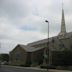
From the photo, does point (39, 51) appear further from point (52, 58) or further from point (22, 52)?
point (52, 58)

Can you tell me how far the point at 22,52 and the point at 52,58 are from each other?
77.6 ft

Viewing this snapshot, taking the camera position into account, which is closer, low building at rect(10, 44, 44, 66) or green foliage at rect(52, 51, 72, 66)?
green foliage at rect(52, 51, 72, 66)

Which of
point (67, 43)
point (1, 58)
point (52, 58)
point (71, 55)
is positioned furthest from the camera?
point (1, 58)

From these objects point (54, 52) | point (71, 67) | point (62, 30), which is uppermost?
point (62, 30)

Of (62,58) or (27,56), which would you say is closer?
(62,58)

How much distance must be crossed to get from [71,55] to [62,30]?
53422mm

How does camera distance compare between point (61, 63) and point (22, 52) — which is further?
point (22, 52)

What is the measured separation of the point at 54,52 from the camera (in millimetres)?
68812

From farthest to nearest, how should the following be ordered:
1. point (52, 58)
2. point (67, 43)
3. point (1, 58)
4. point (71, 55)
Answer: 1. point (1, 58)
2. point (67, 43)
3. point (52, 58)
4. point (71, 55)

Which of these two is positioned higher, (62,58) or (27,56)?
(27,56)

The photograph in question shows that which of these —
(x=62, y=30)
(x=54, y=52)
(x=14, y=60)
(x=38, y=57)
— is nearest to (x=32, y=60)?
(x=38, y=57)

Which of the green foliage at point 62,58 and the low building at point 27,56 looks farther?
→ the low building at point 27,56

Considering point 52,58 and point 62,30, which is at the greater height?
point 62,30

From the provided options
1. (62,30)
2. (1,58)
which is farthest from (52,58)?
(1,58)
